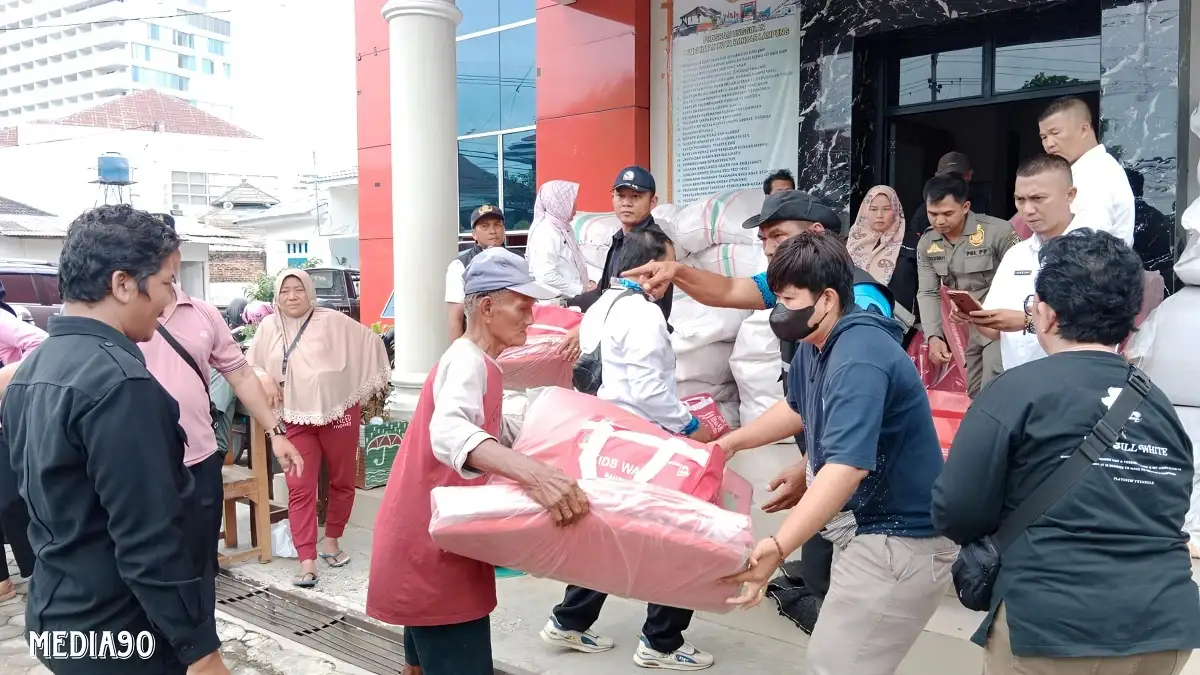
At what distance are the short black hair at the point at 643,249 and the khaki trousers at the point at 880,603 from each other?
1.39 meters

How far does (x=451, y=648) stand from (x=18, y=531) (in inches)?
124

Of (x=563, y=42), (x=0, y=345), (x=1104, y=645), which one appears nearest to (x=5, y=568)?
(x=0, y=345)

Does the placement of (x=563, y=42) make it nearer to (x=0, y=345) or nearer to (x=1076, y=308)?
(x=0, y=345)

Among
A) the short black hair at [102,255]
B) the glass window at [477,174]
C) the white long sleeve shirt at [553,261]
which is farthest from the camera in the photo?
the glass window at [477,174]

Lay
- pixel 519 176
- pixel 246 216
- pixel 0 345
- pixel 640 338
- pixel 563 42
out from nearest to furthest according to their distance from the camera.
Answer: pixel 640 338
pixel 0 345
pixel 563 42
pixel 519 176
pixel 246 216

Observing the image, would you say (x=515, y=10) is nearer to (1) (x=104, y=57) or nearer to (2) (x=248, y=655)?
(2) (x=248, y=655)

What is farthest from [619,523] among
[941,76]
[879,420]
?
[941,76]

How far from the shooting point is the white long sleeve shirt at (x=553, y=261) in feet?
16.4

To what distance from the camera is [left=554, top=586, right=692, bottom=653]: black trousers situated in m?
3.30

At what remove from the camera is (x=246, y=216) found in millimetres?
32188

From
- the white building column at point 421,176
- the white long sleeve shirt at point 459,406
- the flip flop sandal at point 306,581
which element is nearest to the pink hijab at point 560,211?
the white building column at point 421,176

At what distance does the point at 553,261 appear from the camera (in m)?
5.05

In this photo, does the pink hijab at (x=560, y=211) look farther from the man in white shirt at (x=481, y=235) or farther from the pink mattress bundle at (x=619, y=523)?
the pink mattress bundle at (x=619, y=523)

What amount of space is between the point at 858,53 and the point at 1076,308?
482 cm
